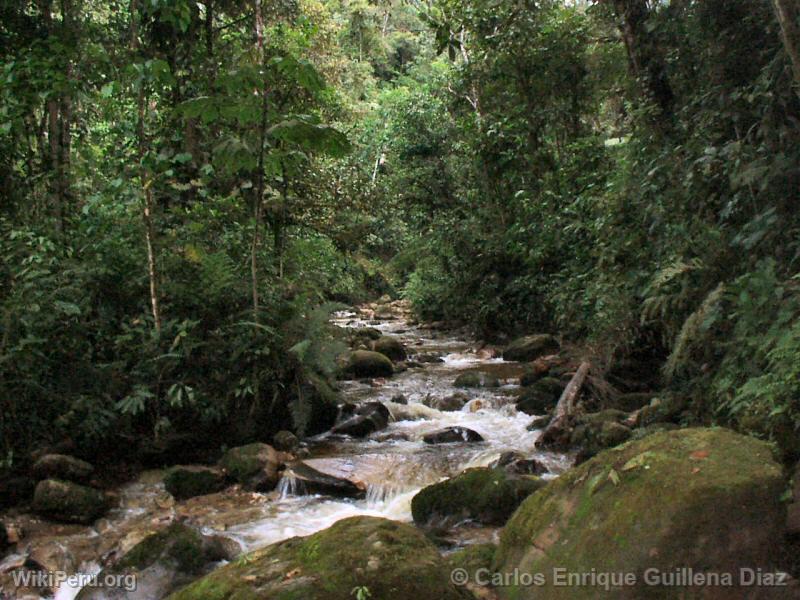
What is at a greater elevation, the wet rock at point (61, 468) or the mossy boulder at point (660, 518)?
the mossy boulder at point (660, 518)

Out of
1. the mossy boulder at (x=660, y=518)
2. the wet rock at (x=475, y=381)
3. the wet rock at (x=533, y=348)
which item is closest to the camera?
the mossy boulder at (x=660, y=518)

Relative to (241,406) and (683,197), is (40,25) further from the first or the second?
(683,197)

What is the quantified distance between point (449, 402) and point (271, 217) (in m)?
4.01

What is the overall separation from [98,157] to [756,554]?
377 inches

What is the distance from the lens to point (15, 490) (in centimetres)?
590

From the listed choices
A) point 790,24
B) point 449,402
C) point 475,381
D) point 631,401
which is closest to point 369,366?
point 475,381

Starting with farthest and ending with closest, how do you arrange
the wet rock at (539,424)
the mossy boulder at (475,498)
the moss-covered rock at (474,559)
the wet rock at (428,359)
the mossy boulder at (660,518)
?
1. the wet rock at (428,359)
2. the wet rock at (539,424)
3. the mossy boulder at (475,498)
4. the moss-covered rock at (474,559)
5. the mossy boulder at (660,518)

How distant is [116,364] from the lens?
699cm

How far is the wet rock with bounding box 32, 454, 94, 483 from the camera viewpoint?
237 inches

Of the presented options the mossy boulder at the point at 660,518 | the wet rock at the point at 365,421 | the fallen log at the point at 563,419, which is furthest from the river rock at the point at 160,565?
the fallen log at the point at 563,419

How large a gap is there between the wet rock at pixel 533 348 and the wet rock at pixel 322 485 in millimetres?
7103

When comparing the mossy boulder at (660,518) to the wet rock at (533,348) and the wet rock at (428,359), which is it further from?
the wet rock at (428,359)

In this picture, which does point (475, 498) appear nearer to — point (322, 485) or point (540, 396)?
point (322, 485)

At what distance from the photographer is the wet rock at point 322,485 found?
6.52 m
